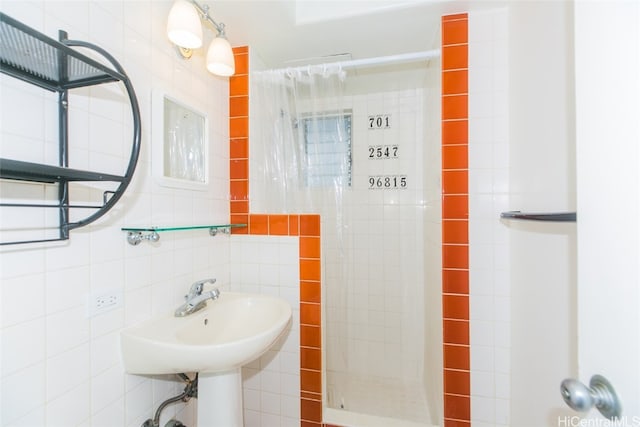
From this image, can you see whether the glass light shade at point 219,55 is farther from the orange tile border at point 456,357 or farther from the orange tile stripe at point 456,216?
the orange tile border at point 456,357

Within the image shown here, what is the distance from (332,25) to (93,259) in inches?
58.0

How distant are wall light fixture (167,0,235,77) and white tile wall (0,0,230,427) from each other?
0.35 feet

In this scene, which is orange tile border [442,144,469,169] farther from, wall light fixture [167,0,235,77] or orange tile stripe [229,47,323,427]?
wall light fixture [167,0,235,77]

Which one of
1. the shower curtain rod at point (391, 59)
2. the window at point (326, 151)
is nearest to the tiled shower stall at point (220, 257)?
the shower curtain rod at point (391, 59)

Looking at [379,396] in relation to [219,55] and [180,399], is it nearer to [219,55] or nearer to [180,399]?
[180,399]

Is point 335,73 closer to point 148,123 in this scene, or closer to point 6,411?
point 148,123

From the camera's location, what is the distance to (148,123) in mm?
1076

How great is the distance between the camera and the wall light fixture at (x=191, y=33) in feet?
3.37

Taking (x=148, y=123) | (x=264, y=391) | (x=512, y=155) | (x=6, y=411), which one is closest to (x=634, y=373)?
(x=512, y=155)

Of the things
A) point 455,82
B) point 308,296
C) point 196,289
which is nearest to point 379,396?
point 308,296

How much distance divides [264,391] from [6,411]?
44.8 inches

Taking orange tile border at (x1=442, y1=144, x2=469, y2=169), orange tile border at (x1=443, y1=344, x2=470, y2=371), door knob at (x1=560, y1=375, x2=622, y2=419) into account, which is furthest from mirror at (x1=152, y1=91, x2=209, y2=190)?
orange tile border at (x1=443, y1=344, x2=470, y2=371)

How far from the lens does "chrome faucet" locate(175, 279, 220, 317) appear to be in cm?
111

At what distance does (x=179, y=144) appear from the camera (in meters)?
1.23
